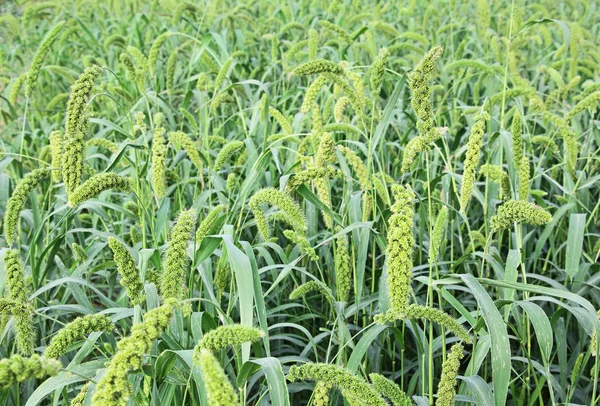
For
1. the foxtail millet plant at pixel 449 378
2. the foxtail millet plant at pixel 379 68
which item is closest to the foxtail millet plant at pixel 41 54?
the foxtail millet plant at pixel 379 68

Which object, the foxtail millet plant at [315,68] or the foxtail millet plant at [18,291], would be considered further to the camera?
the foxtail millet plant at [315,68]

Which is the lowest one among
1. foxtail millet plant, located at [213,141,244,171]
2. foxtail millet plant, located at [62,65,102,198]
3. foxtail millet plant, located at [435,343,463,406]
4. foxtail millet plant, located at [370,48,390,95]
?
foxtail millet plant, located at [435,343,463,406]

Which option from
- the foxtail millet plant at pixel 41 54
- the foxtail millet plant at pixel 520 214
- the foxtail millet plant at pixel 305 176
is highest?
the foxtail millet plant at pixel 41 54

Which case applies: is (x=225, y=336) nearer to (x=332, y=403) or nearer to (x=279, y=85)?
(x=332, y=403)

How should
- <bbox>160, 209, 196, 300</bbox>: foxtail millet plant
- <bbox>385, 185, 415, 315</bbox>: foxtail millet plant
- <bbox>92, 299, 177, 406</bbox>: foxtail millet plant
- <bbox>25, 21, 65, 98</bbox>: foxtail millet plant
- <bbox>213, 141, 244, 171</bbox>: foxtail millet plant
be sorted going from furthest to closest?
<bbox>25, 21, 65, 98</bbox>: foxtail millet plant
<bbox>213, 141, 244, 171</bbox>: foxtail millet plant
<bbox>160, 209, 196, 300</bbox>: foxtail millet plant
<bbox>385, 185, 415, 315</bbox>: foxtail millet plant
<bbox>92, 299, 177, 406</bbox>: foxtail millet plant

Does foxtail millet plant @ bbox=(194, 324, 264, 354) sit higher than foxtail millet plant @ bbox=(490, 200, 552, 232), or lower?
lower

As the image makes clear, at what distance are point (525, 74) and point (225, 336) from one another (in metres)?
5.20

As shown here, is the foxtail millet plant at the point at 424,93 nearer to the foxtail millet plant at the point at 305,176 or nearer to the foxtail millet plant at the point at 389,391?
the foxtail millet plant at the point at 305,176

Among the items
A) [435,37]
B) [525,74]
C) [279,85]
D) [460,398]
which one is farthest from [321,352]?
[525,74]

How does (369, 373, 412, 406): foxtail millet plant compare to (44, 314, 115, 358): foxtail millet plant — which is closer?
(44, 314, 115, 358): foxtail millet plant

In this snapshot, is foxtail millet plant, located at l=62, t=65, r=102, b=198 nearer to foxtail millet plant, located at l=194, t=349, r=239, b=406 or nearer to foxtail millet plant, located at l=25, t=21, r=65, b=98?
foxtail millet plant, located at l=25, t=21, r=65, b=98

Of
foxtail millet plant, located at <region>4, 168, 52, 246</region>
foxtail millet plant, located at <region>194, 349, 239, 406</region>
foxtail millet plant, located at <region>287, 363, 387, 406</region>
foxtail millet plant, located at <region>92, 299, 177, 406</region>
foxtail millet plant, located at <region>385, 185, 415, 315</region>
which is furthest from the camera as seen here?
foxtail millet plant, located at <region>4, 168, 52, 246</region>

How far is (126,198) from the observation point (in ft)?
13.3

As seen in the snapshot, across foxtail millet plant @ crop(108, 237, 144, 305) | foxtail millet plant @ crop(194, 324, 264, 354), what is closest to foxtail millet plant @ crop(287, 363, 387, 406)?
foxtail millet plant @ crop(194, 324, 264, 354)
